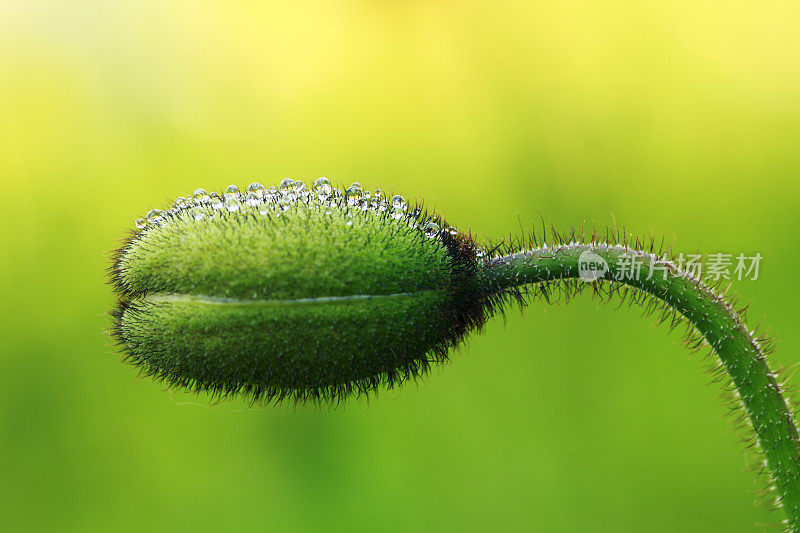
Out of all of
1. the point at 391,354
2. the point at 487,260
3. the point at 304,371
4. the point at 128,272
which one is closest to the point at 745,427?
the point at 487,260

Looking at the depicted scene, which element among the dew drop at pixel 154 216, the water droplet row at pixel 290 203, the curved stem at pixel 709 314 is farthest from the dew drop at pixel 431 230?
the dew drop at pixel 154 216

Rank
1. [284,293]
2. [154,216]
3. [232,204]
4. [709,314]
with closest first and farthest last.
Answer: [284,293]
[232,204]
[154,216]
[709,314]

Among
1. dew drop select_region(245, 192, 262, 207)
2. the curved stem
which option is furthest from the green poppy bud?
the curved stem

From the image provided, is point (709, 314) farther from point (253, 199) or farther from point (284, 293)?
point (253, 199)

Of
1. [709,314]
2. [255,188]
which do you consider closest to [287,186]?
[255,188]

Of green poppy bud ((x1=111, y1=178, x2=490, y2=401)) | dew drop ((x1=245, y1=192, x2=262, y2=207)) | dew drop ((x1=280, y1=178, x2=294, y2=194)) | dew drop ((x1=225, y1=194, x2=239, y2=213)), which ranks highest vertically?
Answer: dew drop ((x1=280, y1=178, x2=294, y2=194))

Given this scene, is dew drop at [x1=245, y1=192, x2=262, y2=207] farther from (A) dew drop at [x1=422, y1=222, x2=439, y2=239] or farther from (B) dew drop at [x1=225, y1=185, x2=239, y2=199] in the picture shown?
(A) dew drop at [x1=422, y1=222, x2=439, y2=239]

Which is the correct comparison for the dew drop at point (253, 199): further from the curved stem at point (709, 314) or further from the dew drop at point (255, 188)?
the curved stem at point (709, 314)
